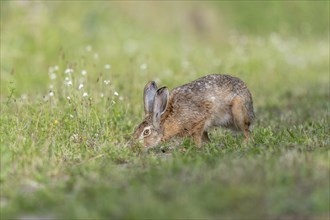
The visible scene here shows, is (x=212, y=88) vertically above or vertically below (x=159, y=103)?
above

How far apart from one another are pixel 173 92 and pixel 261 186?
3.74 m

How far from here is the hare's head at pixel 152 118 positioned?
9.30m

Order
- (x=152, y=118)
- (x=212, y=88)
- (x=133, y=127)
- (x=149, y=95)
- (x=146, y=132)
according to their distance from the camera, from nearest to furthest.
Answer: (x=146, y=132), (x=152, y=118), (x=149, y=95), (x=212, y=88), (x=133, y=127)

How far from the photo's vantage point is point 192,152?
882 centimetres

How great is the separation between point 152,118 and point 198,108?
73 centimetres

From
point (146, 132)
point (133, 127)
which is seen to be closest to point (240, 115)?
point (146, 132)

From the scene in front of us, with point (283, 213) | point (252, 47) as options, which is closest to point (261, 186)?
point (283, 213)

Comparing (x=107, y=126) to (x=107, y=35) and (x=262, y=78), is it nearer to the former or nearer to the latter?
(x=262, y=78)

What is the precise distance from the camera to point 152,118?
31.0ft

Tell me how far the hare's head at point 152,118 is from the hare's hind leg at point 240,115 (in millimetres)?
976

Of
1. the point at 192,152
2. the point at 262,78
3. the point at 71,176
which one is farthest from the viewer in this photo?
the point at 262,78

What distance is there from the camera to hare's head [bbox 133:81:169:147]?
9305 millimetres

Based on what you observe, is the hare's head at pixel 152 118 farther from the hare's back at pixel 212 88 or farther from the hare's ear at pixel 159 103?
the hare's back at pixel 212 88

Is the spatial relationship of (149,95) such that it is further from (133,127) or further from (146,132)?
(133,127)
